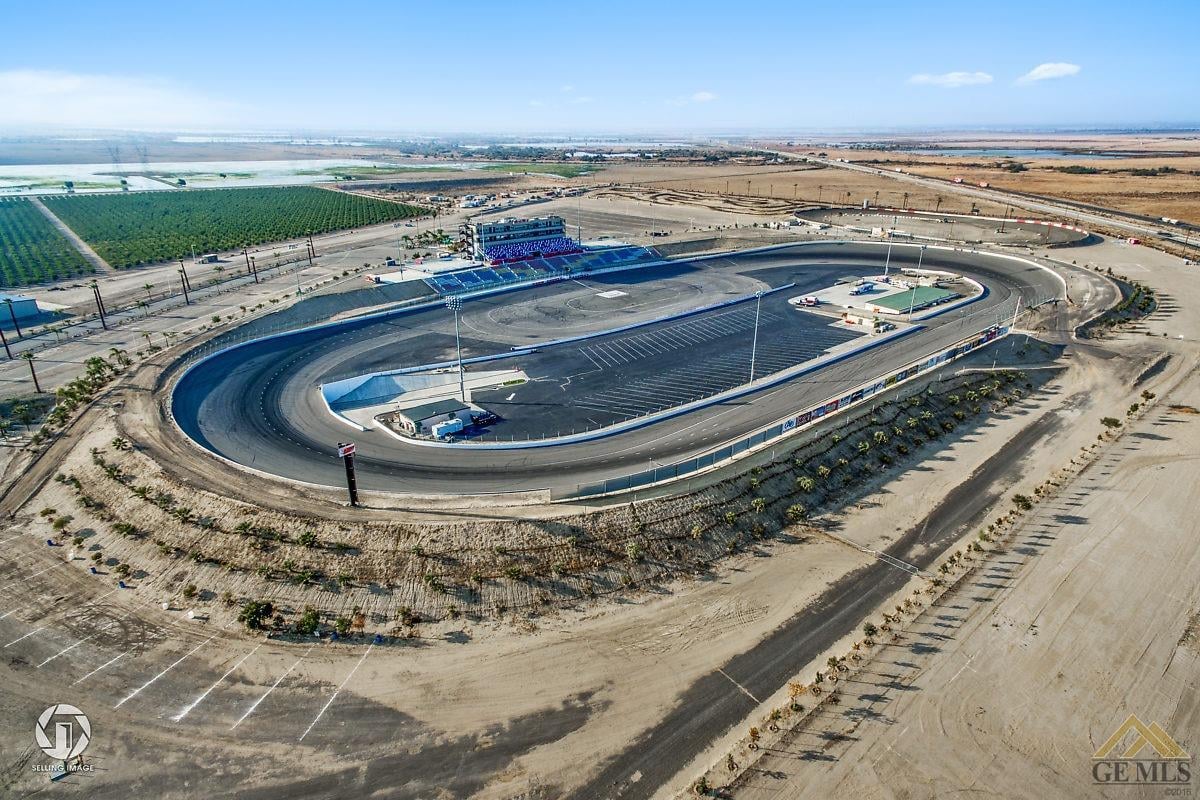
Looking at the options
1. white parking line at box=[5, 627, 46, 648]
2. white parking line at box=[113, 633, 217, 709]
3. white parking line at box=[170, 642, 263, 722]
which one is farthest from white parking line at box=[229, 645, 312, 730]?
white parking line at box=[5, 627, 46, 648]

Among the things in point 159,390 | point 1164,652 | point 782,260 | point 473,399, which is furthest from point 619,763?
point 782,260

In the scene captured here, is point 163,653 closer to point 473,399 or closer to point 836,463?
point 473,399

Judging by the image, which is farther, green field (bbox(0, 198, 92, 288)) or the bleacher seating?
green field (bbox(0, 198, 92, 288))

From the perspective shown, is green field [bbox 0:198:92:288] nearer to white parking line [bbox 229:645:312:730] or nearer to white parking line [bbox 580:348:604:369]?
white parking line [bbox 580:348:604:369]

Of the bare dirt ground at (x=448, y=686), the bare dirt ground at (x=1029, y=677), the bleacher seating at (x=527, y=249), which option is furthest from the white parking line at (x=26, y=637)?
the bleacher seating at (x=527, y=249)

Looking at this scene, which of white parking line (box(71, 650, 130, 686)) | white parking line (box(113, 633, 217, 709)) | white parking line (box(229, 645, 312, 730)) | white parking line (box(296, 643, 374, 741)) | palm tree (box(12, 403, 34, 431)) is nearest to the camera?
white parking line (box(296, 643, 374, 741))

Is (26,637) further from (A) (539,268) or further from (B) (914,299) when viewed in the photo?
(B) (914,299)

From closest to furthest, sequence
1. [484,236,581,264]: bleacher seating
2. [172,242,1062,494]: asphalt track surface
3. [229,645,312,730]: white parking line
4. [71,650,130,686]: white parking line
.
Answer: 1. [229,645,312,730]: white parking line
2. [71,650,130,686]: white parking line
3. [172,242,1062,494]: asphalt track surface
4. [484,236,581,264]: bleacher seating

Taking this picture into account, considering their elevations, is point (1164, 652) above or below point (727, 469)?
below
